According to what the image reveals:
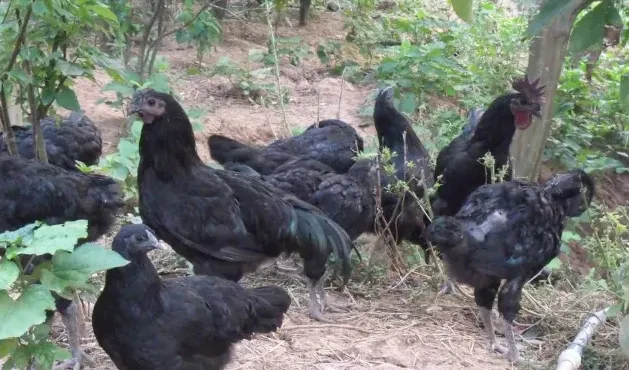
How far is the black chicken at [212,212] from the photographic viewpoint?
491 centimetres

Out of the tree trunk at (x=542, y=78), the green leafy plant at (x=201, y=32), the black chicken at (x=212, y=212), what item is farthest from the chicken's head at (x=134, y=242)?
the green leafy plant at (x=201, y=32)

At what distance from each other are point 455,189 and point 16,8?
380cm

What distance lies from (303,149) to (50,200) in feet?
8.46

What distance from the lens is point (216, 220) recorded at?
5008 mm

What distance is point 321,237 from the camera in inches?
206

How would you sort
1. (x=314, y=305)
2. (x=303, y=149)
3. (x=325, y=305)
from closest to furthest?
1. (x=314, y=305)
2. (x=325, y=305)
3. (x=303, y=149)

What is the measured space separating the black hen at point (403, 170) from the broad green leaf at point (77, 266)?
372cm

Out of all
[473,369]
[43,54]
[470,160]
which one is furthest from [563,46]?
[43,54]

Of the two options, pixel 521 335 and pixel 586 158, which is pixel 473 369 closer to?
pixel 521 335

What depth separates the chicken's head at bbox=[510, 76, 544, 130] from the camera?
19.8 ft

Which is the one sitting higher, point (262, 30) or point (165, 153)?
point (262, 30)

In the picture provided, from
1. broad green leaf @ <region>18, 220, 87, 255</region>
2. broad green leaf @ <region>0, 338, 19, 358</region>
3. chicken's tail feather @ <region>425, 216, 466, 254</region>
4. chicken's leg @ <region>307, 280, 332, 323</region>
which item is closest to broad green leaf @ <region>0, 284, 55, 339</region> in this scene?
broad green leaf @ <region>18, 220, 87, 255</region>

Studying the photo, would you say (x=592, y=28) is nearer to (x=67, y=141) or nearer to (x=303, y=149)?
(x=303, y=149)

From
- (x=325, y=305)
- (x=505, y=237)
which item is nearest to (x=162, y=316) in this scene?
(x=325, y=305)
